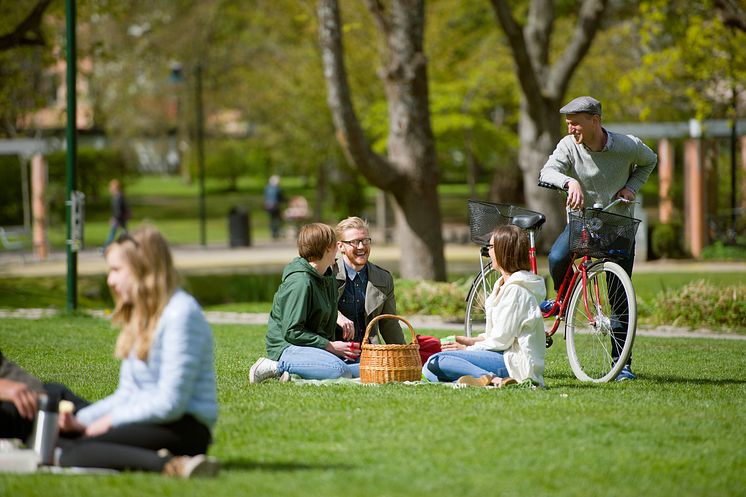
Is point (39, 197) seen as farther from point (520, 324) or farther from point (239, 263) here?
point (520, 324)

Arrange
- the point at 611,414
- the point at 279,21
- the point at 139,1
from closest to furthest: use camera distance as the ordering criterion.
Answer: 1. the point at 611,414
2. the point at 139,1
3. the point at 279,21

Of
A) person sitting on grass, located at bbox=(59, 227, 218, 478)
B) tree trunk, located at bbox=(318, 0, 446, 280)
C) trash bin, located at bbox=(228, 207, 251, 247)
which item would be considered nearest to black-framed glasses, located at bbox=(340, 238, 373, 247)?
person sitting on grass, located at bbox=(59, 227, 218, 478)

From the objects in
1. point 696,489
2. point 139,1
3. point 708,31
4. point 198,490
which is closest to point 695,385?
point 696,489

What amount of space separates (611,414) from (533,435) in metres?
0.77

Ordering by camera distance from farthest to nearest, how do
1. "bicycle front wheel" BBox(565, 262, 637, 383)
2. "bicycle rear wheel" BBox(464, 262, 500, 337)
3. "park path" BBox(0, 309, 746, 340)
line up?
"park path" BBox(0, 309, 746, 340) → "bicycle rear wheel" BBox(464, 262, 500, 337) → "bicycle front wheel" BBox(565, 262, 637, 383)

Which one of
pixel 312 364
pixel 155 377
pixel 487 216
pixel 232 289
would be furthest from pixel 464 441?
pixel 232 289

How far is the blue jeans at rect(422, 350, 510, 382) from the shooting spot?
759 cm

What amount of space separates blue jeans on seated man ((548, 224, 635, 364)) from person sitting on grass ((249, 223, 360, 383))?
1.59m

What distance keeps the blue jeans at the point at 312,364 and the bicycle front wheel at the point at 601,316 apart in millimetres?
1609

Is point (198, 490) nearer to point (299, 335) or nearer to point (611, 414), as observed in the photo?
point (611, 414)

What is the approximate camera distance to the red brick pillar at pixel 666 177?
1087 inches

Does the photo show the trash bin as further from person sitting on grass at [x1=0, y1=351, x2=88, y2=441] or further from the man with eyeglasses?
person sitting on grass at [x1=0, y1=351, x2=88, y2=441]

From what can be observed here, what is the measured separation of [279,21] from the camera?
42.9 metres

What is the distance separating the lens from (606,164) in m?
8.25
